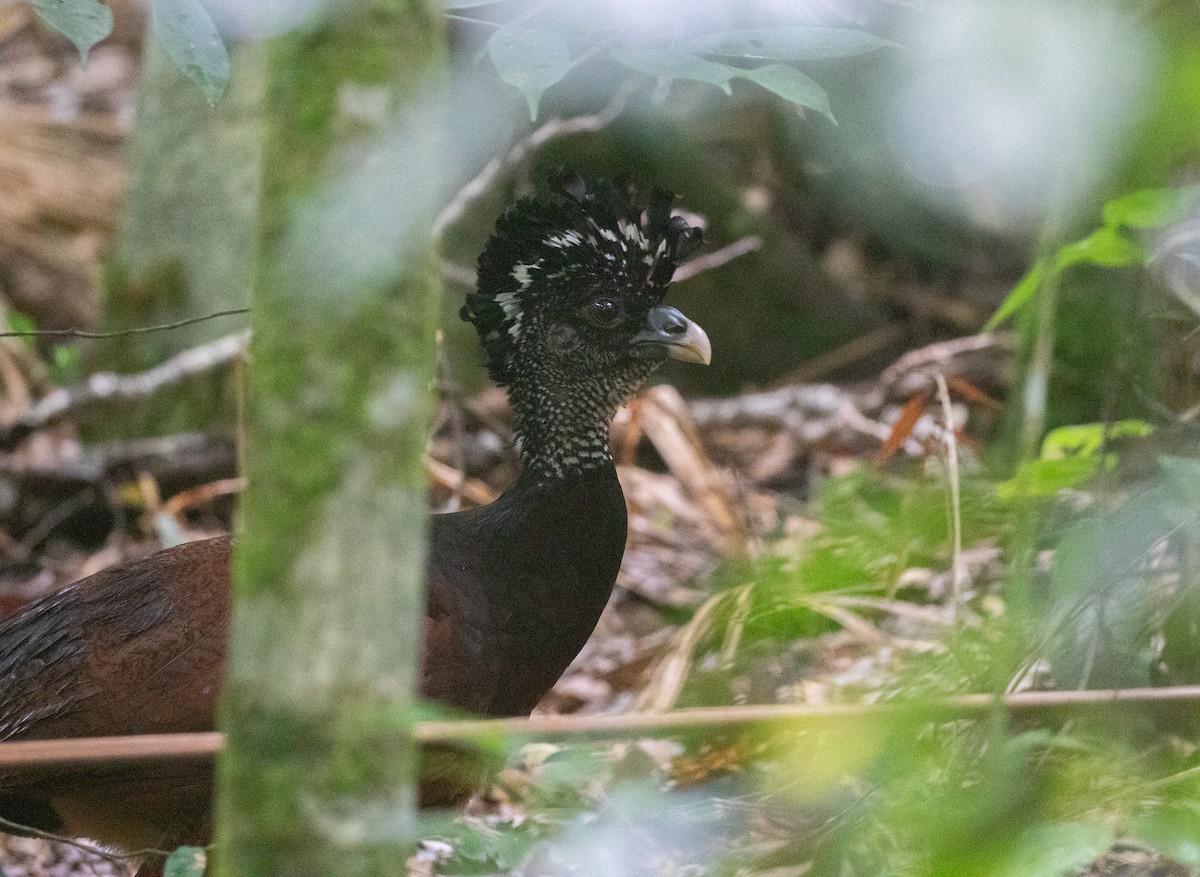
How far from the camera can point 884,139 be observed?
575cm

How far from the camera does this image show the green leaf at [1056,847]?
133 cm

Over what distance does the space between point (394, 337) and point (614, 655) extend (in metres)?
3.53

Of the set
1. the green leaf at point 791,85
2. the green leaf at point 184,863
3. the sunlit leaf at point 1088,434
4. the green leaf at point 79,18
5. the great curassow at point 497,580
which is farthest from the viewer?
the sunlit leaf at point 1088,434

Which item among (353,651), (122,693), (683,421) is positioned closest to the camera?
(353,651)

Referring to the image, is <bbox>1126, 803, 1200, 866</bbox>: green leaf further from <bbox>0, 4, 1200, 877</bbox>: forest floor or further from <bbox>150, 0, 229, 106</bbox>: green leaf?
<bbox>150, 0, 229, 106</bbox>: green leaf

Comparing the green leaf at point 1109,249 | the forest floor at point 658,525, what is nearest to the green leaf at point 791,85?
the forest floor at point 658,525

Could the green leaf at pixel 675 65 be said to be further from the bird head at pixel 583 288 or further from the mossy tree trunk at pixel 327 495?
the mossy tree trunk at pixel 327 495

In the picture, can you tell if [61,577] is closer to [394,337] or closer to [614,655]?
[614,655]

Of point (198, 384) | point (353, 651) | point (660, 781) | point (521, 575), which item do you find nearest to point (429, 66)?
point (353, 651)

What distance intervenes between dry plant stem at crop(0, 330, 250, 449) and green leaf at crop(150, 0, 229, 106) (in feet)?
11.2

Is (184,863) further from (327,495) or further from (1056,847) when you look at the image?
(1056,847)

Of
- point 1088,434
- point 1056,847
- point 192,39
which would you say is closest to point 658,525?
point 1088,434

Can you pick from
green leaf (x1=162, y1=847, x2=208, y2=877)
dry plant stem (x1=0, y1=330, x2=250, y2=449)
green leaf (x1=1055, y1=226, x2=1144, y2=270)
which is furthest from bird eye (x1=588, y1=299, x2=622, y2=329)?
dry plant stem (x1=0, y1=330, x2=250, y2=449)

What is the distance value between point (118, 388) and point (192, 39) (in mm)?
3734
